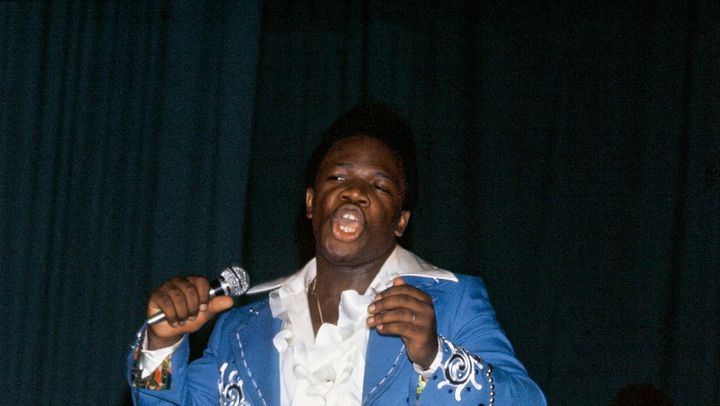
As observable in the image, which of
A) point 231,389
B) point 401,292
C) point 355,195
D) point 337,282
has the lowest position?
point 231,389

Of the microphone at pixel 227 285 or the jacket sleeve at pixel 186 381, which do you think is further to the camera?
the jacket sleeve at pixel 186 381

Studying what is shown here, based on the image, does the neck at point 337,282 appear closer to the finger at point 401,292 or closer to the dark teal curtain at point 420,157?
the finger at point 401,292

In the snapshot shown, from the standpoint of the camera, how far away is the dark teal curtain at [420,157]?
3.09 meters

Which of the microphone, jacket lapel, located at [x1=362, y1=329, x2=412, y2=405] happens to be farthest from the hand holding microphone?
jacket lapel, located at [x1=362, y1=329, x2=412, y2=405]

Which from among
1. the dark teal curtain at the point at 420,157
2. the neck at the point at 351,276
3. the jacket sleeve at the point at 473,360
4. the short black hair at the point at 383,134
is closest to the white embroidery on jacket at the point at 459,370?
the jacket sleeve at the point at 473,360

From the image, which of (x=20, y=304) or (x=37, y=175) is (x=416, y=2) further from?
(x=20, y=304)

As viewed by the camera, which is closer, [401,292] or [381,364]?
[401,292]

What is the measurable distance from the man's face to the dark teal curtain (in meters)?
1.21

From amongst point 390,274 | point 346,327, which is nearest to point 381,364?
point 346,327

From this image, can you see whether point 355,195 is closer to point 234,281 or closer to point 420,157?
point 234,281

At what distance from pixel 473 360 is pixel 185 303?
580mm

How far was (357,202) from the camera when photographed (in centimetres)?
190

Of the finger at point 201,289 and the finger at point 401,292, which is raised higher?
the finger at point 401,292

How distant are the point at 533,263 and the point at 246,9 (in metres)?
1.60
